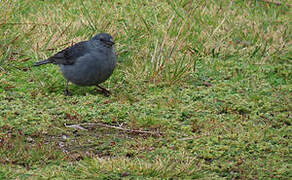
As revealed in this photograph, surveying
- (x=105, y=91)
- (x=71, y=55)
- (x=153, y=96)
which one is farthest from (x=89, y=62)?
(x=153, y=96)

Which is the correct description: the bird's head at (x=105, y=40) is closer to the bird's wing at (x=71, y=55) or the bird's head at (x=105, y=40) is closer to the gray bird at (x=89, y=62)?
the gray bird at (x=89, y=62)

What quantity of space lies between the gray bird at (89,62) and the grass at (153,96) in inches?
7.7

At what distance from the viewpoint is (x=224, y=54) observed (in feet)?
23.3

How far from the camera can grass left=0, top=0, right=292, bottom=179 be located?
4.39 meters

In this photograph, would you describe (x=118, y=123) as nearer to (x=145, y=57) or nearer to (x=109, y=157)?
(x=109, y=157)

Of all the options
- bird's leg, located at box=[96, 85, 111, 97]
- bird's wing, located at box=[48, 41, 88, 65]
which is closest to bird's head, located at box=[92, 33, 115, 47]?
bird's wing, located at box=[48, 41, 88, 65]

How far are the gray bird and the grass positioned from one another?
0.20 metres

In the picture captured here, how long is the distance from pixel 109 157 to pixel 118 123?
845mm

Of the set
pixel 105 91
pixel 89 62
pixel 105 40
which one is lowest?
pixel 105 91

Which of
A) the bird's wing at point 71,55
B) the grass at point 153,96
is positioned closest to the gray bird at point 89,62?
the bird's wing at point 71,55

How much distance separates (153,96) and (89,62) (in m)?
0.78

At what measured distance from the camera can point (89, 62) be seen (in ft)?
19.4

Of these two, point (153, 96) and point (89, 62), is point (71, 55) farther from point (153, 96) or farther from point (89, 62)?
point (153, 96)

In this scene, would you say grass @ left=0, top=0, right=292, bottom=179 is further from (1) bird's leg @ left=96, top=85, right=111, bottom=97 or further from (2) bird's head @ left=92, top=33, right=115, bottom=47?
(2) bird's head @ left=92, top=33, right=115, bottom=47
